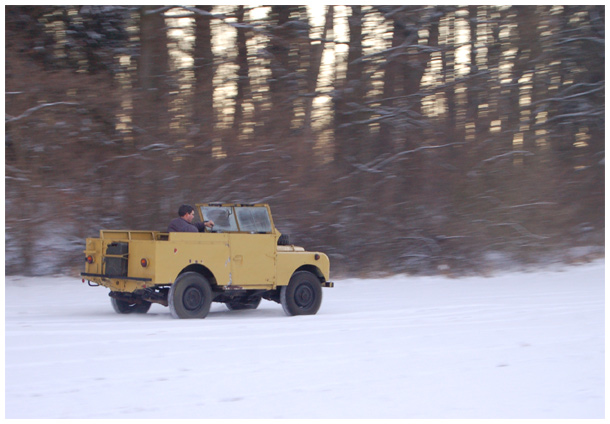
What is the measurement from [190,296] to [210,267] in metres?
0.47

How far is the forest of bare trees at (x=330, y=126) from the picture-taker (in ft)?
57.0

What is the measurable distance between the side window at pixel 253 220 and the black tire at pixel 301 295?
33.9 inches

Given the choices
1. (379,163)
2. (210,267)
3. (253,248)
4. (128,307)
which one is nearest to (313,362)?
(210,267)

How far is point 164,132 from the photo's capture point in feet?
60.4

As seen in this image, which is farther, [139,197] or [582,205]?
[582,205]

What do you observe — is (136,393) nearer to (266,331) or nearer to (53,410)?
(53,410)

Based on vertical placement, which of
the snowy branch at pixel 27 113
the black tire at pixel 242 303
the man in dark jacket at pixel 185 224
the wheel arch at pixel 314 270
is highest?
the snowy branch at pixel 27 113

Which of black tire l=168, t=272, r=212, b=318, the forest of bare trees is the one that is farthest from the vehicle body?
the forest of bare trees

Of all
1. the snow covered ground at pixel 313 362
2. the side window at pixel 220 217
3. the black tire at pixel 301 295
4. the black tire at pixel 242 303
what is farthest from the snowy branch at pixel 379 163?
the side window at pixel 220 217

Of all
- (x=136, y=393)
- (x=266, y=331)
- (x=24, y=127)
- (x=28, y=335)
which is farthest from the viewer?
(x=24, y=127)

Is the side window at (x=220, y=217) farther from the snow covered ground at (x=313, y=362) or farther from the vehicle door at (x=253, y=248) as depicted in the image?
the snow covered ground at (x=313, y=362)

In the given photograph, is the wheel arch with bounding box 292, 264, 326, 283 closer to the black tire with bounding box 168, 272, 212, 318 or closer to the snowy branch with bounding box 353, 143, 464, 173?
the black tire with bounding box 168, 272, 212, 318

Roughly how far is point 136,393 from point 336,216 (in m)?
12.9

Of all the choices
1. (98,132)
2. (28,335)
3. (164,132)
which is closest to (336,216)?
(164,132)
